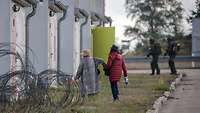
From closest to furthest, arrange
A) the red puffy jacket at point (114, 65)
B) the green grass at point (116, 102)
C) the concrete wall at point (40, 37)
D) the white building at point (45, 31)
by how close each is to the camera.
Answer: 1. the green grass at point (116, 102)
2. the white building at point (45, 31)
3. the red puffy jacket at point (114, 65)
4. the concrete wall at point (40, 37)

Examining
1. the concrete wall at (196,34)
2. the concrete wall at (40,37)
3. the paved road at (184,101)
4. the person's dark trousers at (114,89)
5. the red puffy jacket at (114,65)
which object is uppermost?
the concrete wall at (196,34)

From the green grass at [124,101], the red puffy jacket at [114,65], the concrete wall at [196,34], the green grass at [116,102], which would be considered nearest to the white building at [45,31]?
the green grass at [116,102]

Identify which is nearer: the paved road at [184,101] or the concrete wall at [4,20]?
the concrete wall at [4,20]

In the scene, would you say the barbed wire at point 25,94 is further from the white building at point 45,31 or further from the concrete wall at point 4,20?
the concrete wall at point 4,20

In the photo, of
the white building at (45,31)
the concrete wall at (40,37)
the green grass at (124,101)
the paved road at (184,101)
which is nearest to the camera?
the green grass at (124,101)

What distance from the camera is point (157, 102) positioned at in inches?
765

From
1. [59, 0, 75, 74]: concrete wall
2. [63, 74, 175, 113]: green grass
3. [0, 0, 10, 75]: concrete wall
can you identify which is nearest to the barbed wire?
[63, 74, 175, 113]: green grass

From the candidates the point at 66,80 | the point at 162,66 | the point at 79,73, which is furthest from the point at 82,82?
the point at 162,66

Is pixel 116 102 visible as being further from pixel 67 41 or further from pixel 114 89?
pixel 67 41

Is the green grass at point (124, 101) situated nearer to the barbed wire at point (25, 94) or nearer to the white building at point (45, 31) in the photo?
the barbed wire at point (25, 94)

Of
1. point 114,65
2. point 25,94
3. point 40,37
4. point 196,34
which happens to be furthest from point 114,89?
point 196,34

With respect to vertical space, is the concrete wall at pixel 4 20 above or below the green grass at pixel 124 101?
above

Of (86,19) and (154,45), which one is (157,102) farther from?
(154,45)

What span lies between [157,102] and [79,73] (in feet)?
8.35
